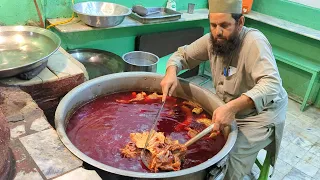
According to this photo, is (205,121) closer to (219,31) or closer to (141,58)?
(219,31)

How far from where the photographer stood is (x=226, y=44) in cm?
229

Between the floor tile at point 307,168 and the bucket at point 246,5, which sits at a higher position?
the bucket at point 246,5

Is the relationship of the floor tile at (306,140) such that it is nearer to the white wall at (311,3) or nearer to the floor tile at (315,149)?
the floor tile at (315,149)

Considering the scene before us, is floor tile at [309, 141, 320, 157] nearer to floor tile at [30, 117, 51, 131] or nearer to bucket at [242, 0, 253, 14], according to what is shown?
bucket at [242, 0, 253, 14]

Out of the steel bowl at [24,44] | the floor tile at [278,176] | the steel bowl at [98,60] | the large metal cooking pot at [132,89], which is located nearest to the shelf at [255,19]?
the steel bowl at [98,60]

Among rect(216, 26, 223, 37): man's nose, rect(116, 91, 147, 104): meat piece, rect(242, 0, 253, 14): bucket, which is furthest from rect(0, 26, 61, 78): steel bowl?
rect(242, 0, 253, 14): bucket

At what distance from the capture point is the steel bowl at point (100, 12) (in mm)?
3006

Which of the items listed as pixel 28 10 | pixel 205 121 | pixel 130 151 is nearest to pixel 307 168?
pixel 205 121

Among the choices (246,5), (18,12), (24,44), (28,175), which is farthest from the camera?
(246,5)

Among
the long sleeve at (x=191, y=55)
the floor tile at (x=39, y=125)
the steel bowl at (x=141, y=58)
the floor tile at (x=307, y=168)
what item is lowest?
the floor tile at (x=307, y=168)

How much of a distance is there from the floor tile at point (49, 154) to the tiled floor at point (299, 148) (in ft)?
7.34

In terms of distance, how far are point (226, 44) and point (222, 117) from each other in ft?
2.07

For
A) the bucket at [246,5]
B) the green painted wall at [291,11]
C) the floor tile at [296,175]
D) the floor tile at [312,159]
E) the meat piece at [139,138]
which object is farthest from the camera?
the bucket at [246,5]

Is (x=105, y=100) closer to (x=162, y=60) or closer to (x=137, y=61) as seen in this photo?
(x=137, y=61)
